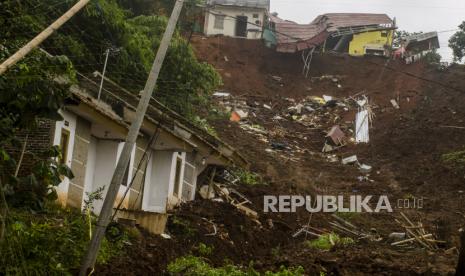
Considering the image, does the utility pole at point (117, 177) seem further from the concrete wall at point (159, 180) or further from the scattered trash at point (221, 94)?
the scattered trash at point (221, 94)

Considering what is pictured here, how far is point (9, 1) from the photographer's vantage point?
1042cm

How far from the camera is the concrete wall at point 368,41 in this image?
5688 centimetres

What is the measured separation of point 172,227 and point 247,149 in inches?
613

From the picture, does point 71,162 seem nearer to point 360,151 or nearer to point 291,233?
point 291,233

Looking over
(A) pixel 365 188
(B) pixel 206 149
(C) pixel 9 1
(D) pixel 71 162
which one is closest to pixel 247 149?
(A) pixel 365 188

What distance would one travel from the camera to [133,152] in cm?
1981

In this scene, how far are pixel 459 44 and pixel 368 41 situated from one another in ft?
22.4

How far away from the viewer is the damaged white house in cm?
1652

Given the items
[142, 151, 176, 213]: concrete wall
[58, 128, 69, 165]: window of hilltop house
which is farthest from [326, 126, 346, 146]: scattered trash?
[58, 128, 69, 165]: window of hilltop house

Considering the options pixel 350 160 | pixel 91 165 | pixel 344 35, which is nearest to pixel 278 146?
pixel 350 160

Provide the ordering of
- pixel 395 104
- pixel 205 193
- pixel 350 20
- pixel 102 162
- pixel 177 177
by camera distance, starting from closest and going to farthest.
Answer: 1. pixel 102 162
2. pixel 177 177
3. pixel 205 193
4. pixel 395 104
5. pixel 350 20

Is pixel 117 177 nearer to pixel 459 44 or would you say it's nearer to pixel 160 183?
pixel 160 183

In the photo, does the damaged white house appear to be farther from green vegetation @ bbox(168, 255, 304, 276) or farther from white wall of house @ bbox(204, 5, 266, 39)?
white wall of house @ bbox(204, 5, 266, 39)

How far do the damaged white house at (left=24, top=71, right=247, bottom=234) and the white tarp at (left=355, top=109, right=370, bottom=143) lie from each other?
692 inches
